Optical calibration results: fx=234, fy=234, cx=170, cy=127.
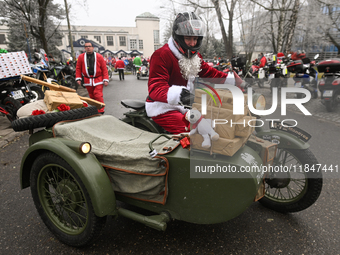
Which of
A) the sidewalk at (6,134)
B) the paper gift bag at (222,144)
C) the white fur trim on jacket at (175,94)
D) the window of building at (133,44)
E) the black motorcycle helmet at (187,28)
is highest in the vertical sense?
the window of building at (133,44)

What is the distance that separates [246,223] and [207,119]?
4.48 feet

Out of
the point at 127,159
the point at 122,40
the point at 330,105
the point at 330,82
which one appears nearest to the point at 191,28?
the point at 127,159

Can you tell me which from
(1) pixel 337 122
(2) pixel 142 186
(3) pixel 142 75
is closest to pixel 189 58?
(2) pixel 142 186

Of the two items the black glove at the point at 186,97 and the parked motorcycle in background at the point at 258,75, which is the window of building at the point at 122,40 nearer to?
the parked motorcycle in background at the point at 258,75

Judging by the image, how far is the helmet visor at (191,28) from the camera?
2219mm

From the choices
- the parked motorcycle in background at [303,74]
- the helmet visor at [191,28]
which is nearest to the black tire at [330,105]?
the parked motorcycle in background at [303,74]

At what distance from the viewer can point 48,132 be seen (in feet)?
7.16

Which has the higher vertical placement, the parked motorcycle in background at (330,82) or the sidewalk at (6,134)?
the parked motorcycle in background at (330,82)

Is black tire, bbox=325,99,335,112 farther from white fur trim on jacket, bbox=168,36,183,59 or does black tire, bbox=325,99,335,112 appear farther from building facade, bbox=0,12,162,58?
building facade, bbox=0,12,162,58

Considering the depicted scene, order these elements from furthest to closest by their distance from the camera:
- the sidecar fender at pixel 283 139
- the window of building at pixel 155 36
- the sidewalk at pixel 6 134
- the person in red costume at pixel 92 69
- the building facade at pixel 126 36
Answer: the window of building at pixel 155 36, the building facade at pixel 126 36, the person in red costume at pixel 92 69, the sidewalk at pixel 6 134, the sidecar fender at pixel 283 139

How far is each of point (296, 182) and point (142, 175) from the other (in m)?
1.58

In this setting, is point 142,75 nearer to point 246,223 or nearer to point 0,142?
point 0,142

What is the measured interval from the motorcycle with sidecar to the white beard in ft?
2.65

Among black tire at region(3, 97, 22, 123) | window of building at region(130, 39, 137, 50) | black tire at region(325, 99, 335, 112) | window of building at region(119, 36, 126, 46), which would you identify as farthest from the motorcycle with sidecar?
window of building at region(119, 36, 126, 46)
